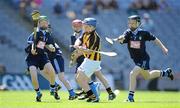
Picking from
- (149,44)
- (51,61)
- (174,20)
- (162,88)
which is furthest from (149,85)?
(51,61)

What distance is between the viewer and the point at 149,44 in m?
39.3

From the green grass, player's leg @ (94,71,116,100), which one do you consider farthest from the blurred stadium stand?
player's leg @ (94,71,116,100)

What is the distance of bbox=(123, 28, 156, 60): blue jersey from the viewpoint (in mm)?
19891

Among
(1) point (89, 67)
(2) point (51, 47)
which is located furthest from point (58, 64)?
(1) point (89, 67)

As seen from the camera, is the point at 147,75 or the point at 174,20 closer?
the point at 147,75

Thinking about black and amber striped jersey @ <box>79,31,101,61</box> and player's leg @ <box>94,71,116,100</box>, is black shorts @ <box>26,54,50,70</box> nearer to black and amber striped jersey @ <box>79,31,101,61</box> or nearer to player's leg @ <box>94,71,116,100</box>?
player's leg @ <box>94,71,116,100</box>

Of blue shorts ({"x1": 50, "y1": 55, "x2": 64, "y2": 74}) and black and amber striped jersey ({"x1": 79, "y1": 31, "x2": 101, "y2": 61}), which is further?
blue shorts ({"x1": 50, "y1": 55, "x2": 64, "y2": 74})

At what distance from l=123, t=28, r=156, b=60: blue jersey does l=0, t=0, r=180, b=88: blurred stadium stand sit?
14402mm

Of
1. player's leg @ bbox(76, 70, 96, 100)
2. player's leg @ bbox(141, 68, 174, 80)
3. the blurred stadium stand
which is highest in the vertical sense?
the blurred stadium stand

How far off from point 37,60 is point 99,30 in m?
18.4

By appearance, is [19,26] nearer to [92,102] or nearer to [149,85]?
[149,85]

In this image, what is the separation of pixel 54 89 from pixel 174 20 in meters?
21.2

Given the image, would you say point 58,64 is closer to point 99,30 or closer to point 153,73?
point 153,73

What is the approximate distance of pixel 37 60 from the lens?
19938 mm
